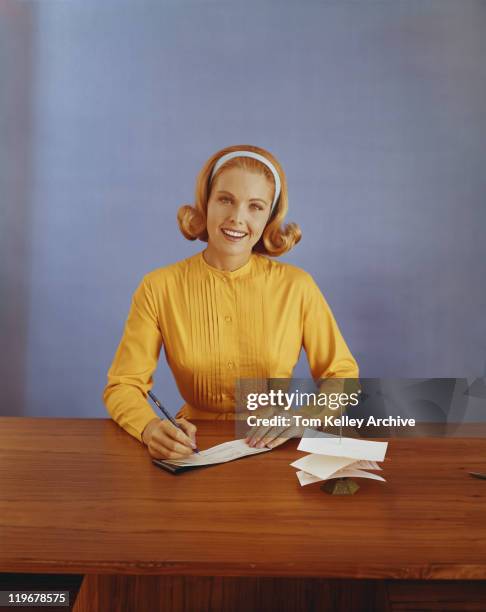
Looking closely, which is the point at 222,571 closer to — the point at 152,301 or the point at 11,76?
the point at 152,301

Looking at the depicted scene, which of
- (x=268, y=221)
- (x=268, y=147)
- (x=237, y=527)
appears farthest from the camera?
(x=268, y=147)

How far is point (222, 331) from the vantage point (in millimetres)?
1940

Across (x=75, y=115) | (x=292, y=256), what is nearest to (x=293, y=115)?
(x=292, y=256)

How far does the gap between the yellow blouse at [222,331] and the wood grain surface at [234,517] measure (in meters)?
0.44

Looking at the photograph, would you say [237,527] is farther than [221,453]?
No

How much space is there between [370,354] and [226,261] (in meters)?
1.54

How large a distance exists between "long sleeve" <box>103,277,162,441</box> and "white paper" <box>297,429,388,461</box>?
46 cm

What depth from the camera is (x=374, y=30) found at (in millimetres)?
3168

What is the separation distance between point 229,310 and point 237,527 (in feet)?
A: 3.19

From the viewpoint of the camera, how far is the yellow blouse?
1915 millimetres

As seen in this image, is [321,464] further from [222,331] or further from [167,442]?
[222,331]

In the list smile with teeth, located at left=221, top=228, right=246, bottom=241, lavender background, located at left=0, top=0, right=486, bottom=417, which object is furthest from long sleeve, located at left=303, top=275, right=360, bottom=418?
lavender background, located at left=0, top=0, right=486, bottom=417

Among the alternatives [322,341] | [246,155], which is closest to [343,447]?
[322,341]

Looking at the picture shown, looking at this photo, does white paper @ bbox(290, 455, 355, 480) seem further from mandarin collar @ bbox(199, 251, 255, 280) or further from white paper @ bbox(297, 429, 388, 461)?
mandarin collar @ bbox(199, 251, 255, 280)
